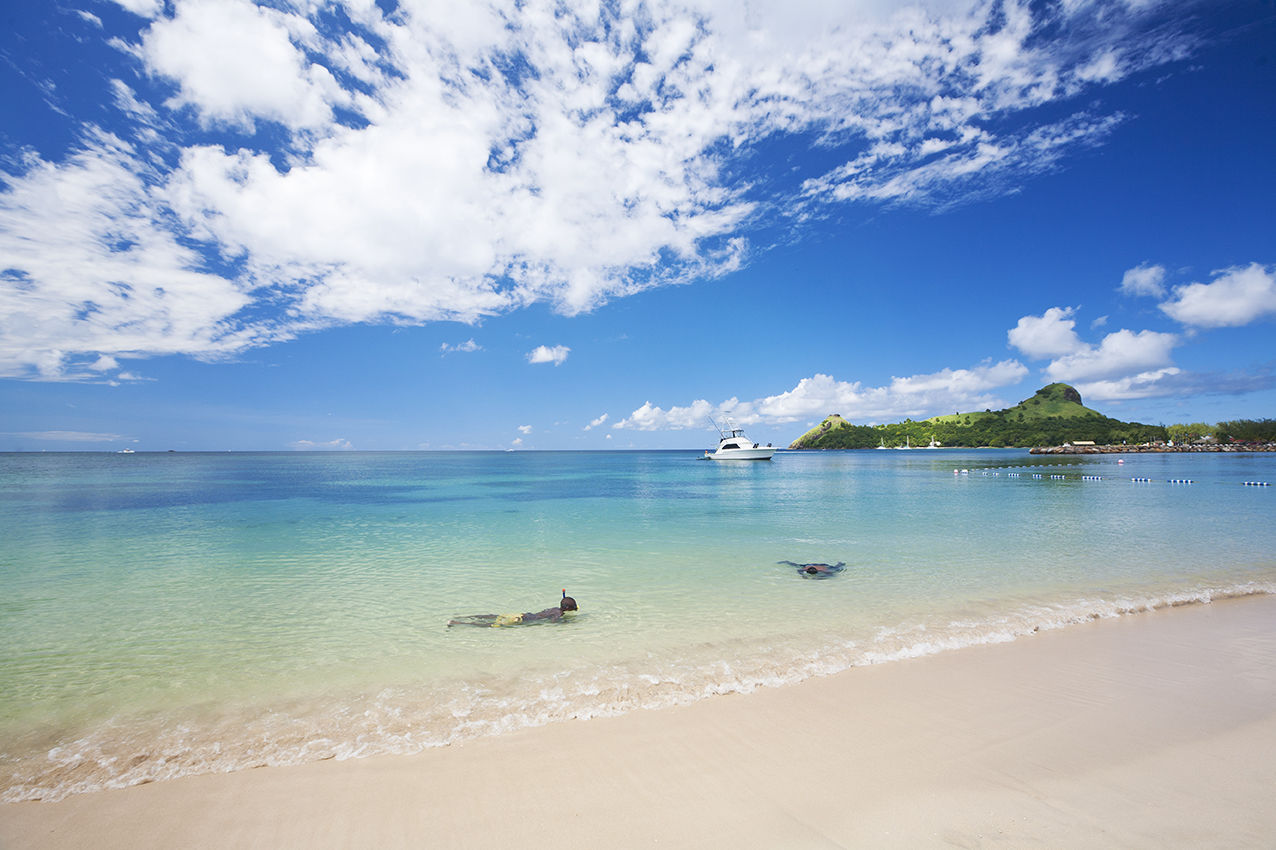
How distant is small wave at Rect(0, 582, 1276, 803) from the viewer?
5.78 metres

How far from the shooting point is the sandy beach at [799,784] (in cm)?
444

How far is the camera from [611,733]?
6.21 m

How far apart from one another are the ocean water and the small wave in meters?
0.04

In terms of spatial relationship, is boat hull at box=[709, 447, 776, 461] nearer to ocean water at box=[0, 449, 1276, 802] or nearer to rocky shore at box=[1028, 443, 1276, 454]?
A: ocean water at box=[0, 449, 1276, 802]

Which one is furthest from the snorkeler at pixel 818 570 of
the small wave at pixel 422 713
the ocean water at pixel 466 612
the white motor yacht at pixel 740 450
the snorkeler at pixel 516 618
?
the white motor yacht at pixel 740 450

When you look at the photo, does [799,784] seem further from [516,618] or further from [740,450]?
[740,450]

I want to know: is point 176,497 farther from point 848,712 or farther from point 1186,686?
point 1186,686

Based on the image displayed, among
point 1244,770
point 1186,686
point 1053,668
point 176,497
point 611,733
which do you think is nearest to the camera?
point 1244,770

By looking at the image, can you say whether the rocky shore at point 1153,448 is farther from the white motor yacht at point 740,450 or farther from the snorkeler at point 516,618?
the snorkeler at point 516,618

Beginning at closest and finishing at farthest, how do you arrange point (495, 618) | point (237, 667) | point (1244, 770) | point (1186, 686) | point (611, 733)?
point (1244, 770), point (611, 733), point (1186, 686), point (237, 667), point (495, 618)

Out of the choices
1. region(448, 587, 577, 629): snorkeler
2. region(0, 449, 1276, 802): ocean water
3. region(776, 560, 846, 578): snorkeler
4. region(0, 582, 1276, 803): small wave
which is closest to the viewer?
region(0, 582, 1276, 803): small wave

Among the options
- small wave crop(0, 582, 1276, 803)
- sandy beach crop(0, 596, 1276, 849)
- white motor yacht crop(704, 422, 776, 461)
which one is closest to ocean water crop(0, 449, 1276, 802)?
small wave crop(0, 582, 1276, 803)

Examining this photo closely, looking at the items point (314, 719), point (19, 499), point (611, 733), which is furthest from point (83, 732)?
point (19, 499)

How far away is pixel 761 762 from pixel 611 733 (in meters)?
1.77
